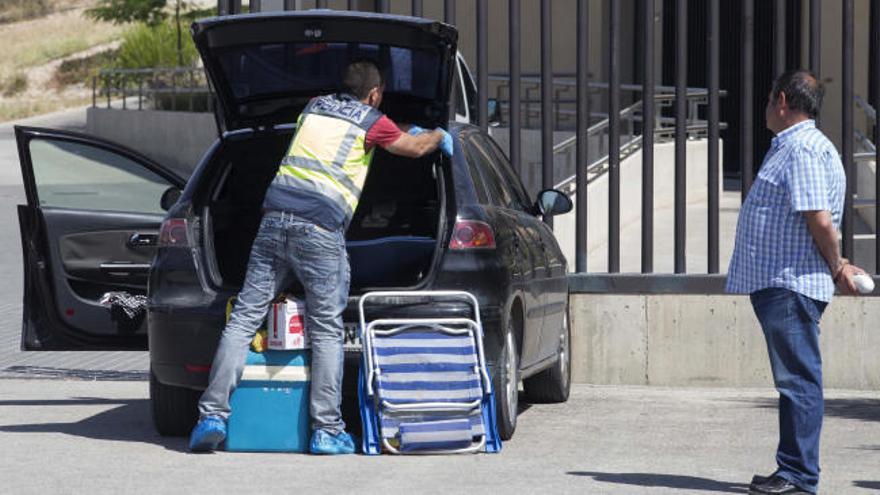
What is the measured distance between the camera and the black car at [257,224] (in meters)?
8.91

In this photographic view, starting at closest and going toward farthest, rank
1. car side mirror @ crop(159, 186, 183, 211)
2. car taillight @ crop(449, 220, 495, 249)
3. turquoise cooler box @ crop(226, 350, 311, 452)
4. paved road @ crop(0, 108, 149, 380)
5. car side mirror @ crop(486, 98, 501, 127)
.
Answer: turquoise cooler box @ crop(226, 350, 311, 452) → car taillight @ crop(449, 220, 495, 249) → car side mirror @ crop(159, 186, 183, 211) → paved road @ crop(0, 108, 149, 380) → car side mirror @ crop(486, 98, 501, 127)

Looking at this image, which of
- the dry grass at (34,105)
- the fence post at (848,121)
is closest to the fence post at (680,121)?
the fence post at (848,121)

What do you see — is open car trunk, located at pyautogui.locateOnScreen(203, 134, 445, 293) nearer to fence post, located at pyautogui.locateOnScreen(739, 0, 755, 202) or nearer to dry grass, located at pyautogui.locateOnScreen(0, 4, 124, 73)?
fence post, located at pyautogui.locateOnScreen(739, 0, 755, 202)

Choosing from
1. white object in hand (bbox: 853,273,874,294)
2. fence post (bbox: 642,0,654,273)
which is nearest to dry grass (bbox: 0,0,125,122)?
fence post (bbox: 642,0,654,273)

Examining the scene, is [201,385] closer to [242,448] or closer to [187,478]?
[242,448]

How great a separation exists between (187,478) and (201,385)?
101cm

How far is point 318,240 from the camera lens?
8695mm

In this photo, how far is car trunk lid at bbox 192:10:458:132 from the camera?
901 centimetres

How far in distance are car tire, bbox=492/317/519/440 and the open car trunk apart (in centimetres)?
52

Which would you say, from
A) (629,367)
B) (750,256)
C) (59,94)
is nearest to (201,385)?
(750,256)

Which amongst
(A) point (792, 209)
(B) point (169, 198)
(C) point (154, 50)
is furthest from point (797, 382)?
(C) point (154, 50)

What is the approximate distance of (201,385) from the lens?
887 centimetres

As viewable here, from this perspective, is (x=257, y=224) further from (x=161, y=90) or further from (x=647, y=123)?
(x=161, y=90)

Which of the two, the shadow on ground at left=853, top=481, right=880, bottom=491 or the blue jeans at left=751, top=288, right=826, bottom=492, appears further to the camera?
the shadow on ground at left=853, top=481, right=880, bottom=491
